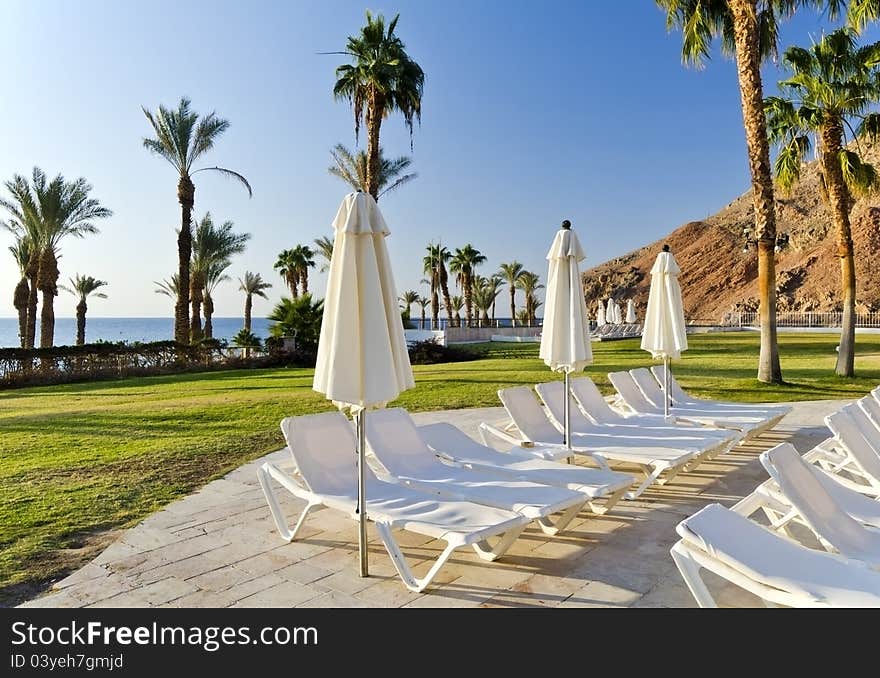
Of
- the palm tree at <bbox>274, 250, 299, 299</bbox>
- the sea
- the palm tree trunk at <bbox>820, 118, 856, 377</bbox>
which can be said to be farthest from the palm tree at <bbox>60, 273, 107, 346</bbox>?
the palm tree trunk at <bbox>820, 118, 856, 377</bbox>

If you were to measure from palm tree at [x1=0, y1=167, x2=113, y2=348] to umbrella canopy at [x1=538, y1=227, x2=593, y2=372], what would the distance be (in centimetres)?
2512

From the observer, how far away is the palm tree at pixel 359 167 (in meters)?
26.3

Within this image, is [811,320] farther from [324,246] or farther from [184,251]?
[184,251]

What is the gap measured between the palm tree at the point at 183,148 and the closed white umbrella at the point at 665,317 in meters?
21.2

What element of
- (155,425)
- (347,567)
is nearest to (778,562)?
(347,567)

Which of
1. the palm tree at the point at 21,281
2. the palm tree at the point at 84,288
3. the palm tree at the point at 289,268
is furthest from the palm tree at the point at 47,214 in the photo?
the palm tree at the point at 289,268

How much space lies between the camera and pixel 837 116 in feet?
46.3

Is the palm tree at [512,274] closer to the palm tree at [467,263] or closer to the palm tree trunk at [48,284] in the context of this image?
the palm tree at [467,263]

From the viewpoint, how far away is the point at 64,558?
4375 mm

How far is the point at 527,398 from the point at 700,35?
1218cm

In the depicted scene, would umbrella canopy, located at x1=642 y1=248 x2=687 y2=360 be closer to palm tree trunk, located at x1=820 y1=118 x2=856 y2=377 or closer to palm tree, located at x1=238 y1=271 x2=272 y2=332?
palm tree trunk, located at x1=820 y1=118 x2=856 y2=377

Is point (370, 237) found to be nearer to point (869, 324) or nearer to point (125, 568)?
point (125, 568)

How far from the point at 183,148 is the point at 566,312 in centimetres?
2347

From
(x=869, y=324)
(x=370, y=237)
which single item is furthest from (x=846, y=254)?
(x=869, y=324)
